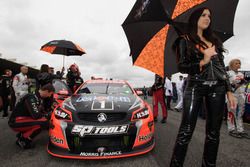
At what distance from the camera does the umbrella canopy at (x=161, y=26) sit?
1.85 meters

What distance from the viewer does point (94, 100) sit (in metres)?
2.95

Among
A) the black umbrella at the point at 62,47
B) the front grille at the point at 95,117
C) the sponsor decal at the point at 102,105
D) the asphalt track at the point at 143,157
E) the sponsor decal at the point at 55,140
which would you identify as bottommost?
the asphalt track at the point at 143,157

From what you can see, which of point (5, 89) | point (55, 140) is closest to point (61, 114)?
point (55, 140)

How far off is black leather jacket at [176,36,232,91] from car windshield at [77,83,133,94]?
2181 mm

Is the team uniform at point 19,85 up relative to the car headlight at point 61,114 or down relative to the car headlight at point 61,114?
up

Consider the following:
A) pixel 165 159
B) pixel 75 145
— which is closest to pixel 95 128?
pixel 75 145

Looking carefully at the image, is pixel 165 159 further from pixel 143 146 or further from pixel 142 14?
pixel 142 14

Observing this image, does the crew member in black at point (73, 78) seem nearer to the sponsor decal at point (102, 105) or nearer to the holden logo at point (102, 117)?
the sponsor decal at point (102, 105)

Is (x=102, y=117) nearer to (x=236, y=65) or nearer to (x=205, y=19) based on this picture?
(x=205, y=19)

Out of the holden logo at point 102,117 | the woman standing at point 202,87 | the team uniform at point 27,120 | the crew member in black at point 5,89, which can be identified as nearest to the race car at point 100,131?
the holden logo at point 102,117

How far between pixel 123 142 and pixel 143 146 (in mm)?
295

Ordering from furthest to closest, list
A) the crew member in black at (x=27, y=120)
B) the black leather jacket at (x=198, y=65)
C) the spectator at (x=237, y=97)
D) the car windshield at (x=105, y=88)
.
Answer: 1. the spectator at (x=237, y=97)
2. the car windshield at (x=105, y=88)
3. the crew member in black at (x=27, y=120)
4. the black leather jacket at (x=198, y=65)

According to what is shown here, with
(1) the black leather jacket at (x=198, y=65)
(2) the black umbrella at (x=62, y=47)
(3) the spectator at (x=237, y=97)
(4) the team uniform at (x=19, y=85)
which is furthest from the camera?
(2) the black umbrella at (x=62, y=47)

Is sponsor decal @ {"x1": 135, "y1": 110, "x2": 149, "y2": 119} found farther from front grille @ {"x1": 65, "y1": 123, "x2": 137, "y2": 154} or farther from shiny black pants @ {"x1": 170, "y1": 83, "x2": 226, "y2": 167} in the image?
shiny black pants @ {"x1": 170, "y1": 83, "x2": 226, "y2": 167}
